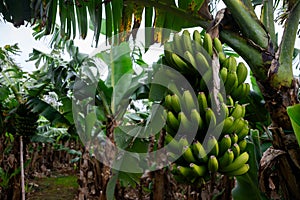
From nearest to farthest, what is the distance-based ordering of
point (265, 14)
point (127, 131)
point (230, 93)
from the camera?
point (230, 93)
point (265, 14)
point (127, 131)

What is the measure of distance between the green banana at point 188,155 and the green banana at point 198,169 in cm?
2

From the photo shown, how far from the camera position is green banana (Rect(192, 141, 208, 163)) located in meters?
0.63

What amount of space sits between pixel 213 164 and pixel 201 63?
247 millimetres

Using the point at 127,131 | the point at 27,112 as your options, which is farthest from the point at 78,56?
the point at 27,112

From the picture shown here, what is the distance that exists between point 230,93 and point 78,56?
1.61m

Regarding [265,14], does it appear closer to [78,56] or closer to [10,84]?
[78,56]

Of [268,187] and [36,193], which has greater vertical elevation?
[268,187]

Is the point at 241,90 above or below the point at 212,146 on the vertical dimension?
above

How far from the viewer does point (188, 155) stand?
2.11 feet

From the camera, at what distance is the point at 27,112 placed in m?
2.73

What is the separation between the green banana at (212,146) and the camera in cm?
64

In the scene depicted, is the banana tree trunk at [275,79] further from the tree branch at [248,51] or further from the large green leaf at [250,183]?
the large green leaf at [250,183]

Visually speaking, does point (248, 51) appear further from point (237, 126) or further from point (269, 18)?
point (237, 126)

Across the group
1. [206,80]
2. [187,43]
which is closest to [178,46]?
[187,43]
